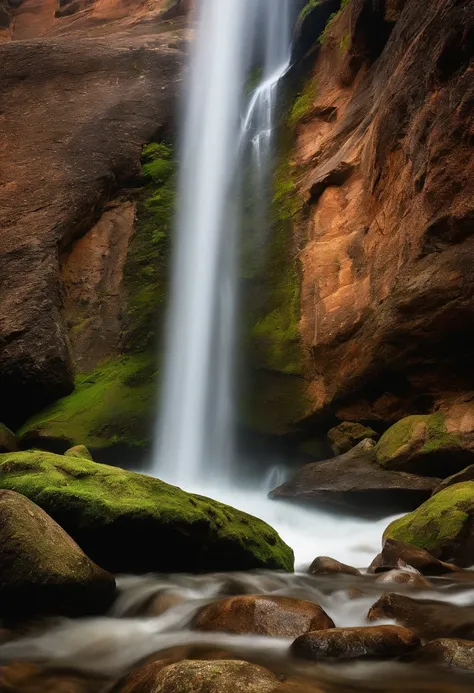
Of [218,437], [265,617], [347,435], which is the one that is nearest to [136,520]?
[265,617]

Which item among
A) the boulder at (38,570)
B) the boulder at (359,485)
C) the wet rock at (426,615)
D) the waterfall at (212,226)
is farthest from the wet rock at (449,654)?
the waterfall at (212,226)

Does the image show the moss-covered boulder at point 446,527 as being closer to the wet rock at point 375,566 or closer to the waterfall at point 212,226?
the wet rock at point 375,566

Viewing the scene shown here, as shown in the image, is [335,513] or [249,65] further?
[249,65]

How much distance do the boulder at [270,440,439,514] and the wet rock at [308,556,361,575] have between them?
2.97m

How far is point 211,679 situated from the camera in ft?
8.95

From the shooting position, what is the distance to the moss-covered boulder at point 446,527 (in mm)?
6250

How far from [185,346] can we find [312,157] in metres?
7.06

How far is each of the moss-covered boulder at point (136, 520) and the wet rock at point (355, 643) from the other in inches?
91.6

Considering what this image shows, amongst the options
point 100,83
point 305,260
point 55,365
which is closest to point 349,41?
point 305,260

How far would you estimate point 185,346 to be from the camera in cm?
1510

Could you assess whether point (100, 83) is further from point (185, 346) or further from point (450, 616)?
point (450, 616)

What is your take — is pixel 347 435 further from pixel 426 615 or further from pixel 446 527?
pixel 426 615

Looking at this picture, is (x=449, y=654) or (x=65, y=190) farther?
(x=65, y=190)

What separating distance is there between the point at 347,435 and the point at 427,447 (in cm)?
236
